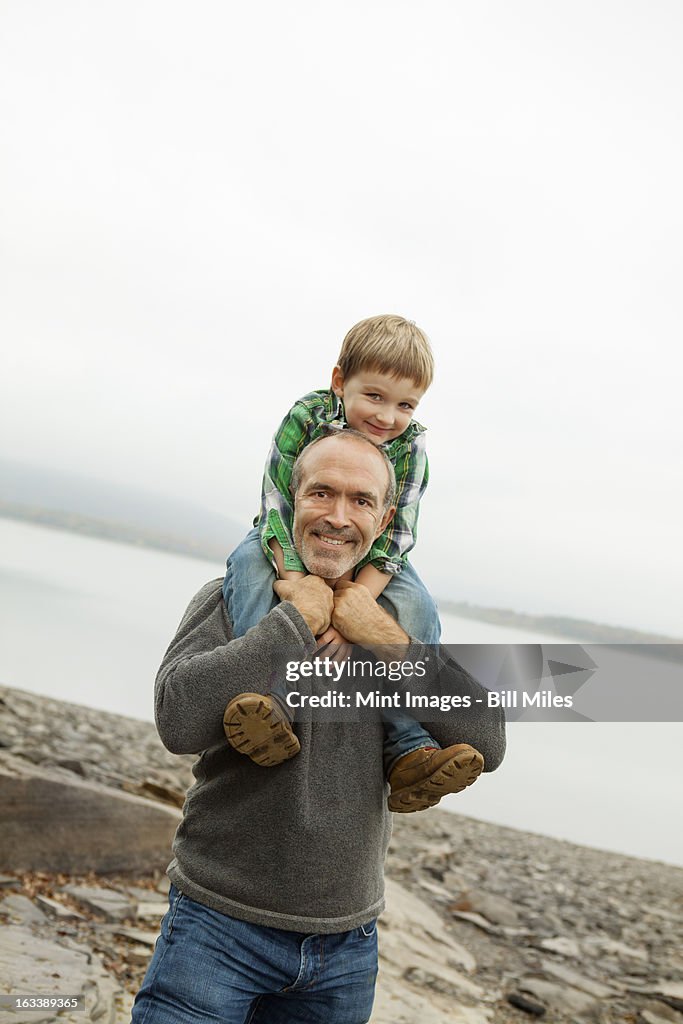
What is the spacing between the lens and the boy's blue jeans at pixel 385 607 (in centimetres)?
218

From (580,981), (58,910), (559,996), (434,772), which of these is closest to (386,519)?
(434,772)

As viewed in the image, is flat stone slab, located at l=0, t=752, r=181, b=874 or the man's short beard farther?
flat stone slab, located at l=0, t=752, r=181, b=874

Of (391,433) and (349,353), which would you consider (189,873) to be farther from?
(349,353)

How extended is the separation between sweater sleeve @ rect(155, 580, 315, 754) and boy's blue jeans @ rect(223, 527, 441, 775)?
84mm

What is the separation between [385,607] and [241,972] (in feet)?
2.84

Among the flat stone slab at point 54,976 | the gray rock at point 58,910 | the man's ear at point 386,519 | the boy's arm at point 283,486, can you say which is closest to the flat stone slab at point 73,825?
the gray rock at point 58,910

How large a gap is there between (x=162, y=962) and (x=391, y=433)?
151 centimetres

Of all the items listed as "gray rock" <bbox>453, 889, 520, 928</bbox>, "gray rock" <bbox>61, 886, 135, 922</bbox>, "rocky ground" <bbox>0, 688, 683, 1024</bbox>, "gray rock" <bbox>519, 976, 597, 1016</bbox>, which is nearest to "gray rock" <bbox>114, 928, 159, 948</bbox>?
"rocky ground" <bbox>0, 688, 683, 1024</bbox>

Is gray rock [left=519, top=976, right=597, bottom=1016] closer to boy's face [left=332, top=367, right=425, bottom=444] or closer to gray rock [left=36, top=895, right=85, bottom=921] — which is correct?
gray rock [left=36, top=895, right=85, bottom=921]

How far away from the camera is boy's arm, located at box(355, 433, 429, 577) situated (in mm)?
2488

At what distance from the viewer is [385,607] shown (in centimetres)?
237

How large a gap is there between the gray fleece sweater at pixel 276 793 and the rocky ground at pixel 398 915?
5.46 ft

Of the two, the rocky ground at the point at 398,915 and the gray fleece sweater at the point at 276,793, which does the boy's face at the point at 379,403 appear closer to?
the gray fleece sweater at the point at 276,793

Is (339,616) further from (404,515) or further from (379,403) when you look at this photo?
(379,403)
